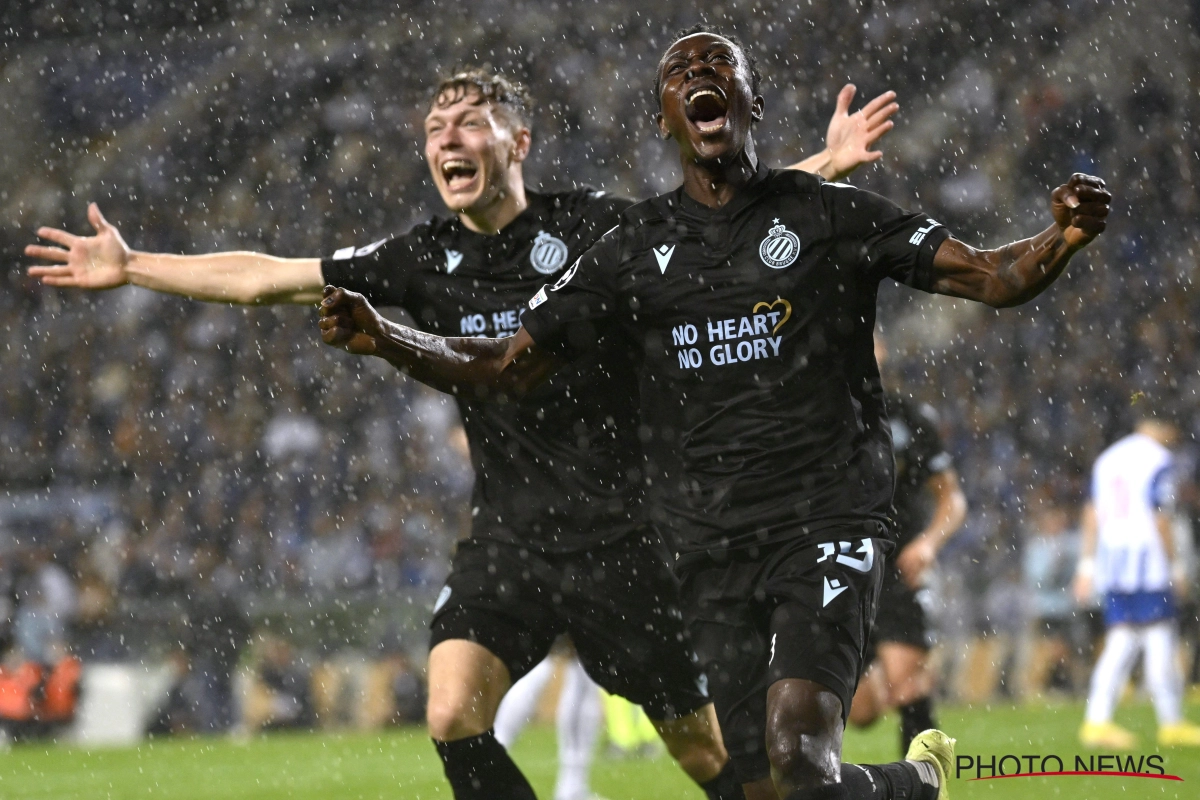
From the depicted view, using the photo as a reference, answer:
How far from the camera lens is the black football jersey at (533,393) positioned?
4.59 metres

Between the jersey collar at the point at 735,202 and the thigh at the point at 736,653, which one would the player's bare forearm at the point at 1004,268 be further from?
the thigh at the point at 736,653

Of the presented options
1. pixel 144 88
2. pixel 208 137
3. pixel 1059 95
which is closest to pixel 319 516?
pixel 208 137

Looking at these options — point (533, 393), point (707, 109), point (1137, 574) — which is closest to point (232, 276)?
point (533, 393)

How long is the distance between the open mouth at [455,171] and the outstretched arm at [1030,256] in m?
1.71

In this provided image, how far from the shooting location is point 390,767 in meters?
9.73

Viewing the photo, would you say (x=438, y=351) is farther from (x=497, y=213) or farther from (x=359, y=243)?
(x=359, y=243)

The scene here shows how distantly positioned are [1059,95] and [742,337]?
46.8 ft

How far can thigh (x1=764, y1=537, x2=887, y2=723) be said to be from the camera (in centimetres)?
353

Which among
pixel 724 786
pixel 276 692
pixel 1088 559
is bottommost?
pixel 276 692

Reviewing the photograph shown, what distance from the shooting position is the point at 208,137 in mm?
18812

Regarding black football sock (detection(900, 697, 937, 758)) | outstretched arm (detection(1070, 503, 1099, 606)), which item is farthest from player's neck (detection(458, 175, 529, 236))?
outstretched arm (detection(1070, 503, 1099, 606))

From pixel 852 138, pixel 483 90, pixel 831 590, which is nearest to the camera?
pixel 831 590

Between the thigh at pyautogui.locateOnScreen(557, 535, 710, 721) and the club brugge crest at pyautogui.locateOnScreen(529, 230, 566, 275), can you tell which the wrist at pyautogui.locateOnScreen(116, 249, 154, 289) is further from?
the thigh at pyautogui.locateOnScreen(557, 535, 710, 721)

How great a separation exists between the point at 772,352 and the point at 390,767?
6.65 metres
